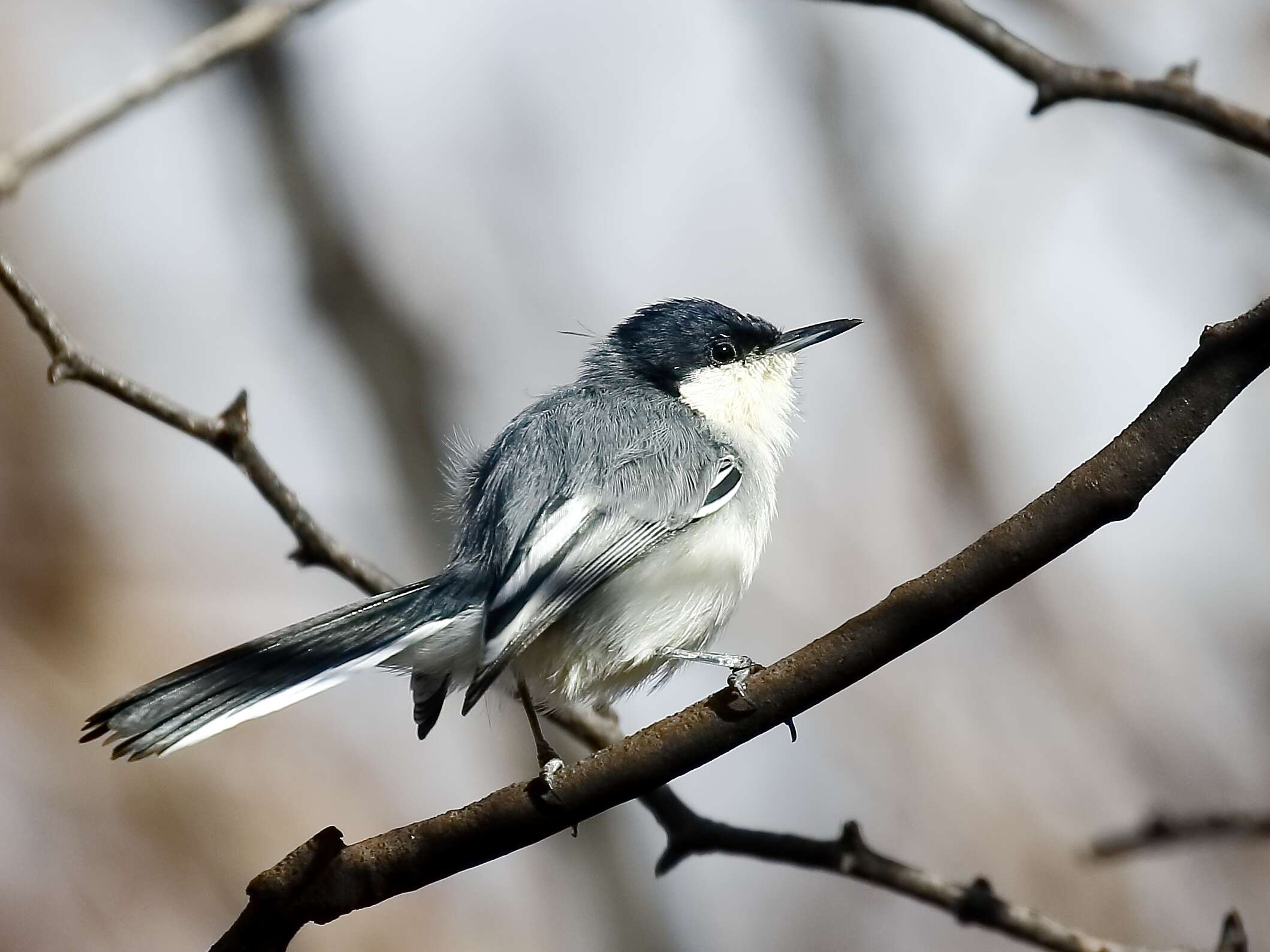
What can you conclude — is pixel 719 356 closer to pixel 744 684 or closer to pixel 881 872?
pixel 881 872

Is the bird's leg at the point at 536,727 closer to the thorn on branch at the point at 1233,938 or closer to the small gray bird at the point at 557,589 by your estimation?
the small gray bird at the point at 557,589

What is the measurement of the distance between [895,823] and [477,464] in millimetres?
2834

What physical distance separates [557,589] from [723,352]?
1102 millimetres

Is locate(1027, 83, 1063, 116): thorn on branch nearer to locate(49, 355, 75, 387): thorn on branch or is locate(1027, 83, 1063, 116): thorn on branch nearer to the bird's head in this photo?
the bird's head

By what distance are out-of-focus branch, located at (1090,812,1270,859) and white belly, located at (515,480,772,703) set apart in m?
0.85

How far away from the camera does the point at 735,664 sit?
2287 millimetres

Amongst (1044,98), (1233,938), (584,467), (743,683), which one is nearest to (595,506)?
(584,467)

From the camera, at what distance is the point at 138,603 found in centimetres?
567

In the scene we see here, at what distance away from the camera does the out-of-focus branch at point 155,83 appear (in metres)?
1.94

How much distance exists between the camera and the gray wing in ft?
7.66

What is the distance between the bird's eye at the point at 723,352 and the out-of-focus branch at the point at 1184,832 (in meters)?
1.42

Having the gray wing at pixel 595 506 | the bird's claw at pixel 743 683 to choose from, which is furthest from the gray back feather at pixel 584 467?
the bird's claw at pixel 743 683

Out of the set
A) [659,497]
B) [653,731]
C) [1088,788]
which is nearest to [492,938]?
[1088,788]

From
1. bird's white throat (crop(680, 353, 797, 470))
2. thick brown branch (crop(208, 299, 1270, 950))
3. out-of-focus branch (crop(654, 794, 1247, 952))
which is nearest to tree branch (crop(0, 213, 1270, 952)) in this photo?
thick brown branch (crop(208, 299, 1270, 950))
